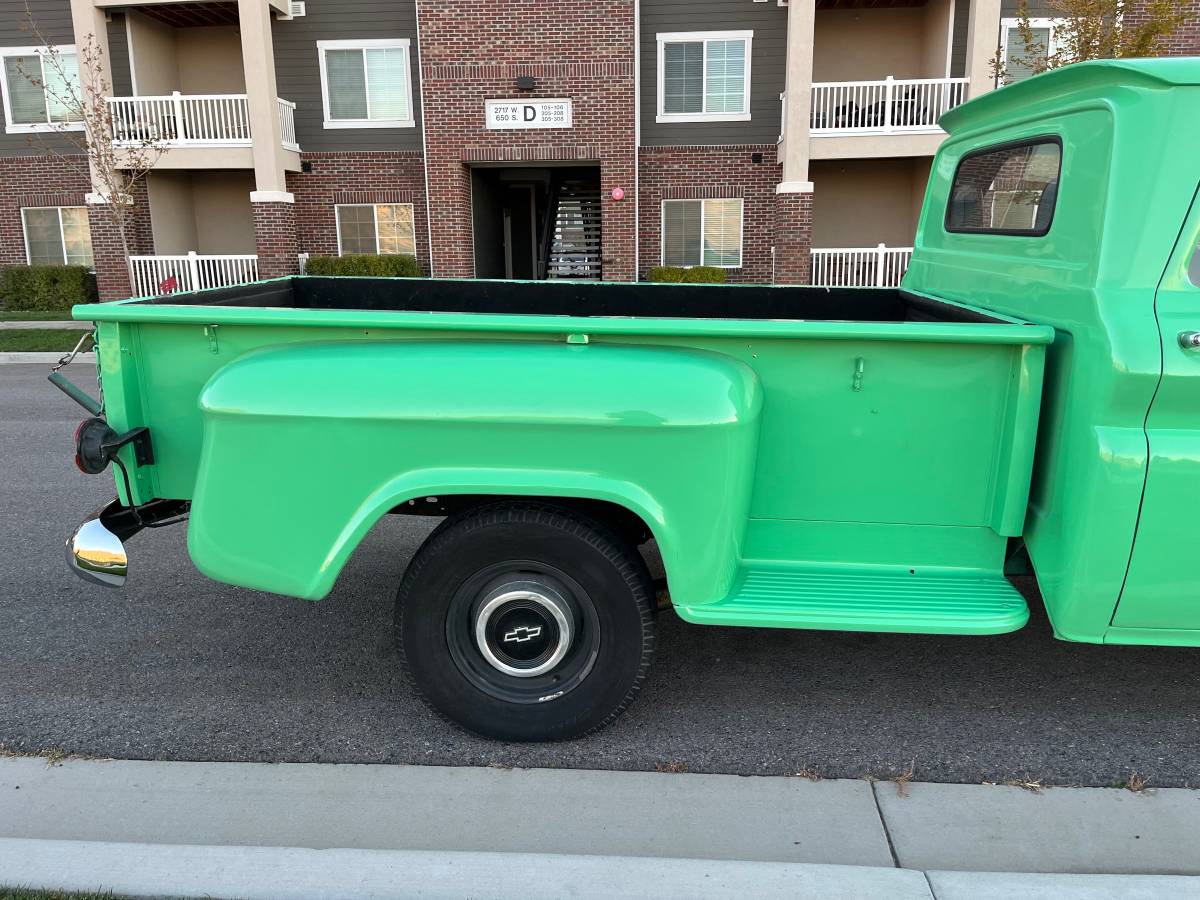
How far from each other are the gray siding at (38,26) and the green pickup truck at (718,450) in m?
20.9

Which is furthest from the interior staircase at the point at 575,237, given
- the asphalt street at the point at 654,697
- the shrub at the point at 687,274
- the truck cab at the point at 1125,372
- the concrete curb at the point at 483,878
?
the concrete curb at the point at 483,878

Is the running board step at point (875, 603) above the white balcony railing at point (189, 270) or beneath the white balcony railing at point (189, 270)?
Answer: beneath

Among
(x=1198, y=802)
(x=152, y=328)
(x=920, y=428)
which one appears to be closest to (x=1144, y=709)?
(x=1198, y=802)

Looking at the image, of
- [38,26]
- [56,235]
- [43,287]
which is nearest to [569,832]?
[43,287]

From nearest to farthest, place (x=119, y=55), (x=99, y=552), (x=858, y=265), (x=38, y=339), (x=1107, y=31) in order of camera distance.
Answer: (x=99, y=552), (x=1107, y=31), (x=38, y=339), (x=858, y=265), (x=119, y=55)

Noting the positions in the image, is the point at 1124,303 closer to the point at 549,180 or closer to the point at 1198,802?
the point at 1198,802

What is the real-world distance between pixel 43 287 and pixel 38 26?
5608 mm

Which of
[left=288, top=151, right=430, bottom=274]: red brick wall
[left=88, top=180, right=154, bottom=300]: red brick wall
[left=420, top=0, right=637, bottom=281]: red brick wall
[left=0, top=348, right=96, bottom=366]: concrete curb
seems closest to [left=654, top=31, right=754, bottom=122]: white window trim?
[left=420, top=0, right=637, bottom=281]: red brick wall

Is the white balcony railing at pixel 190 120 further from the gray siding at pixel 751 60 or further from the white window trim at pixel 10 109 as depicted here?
the gray siding at pixel 751 60

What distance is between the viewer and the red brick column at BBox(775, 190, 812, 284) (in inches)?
703

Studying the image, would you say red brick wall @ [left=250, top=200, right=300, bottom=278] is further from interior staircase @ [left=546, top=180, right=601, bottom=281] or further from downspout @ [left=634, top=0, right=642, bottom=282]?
downspout @ [left=634, top=0, right=642, bottom=282]

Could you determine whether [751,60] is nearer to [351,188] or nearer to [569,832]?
[351,188]

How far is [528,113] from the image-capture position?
1839 centimetres

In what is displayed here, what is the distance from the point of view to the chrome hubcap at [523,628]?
3086mm
